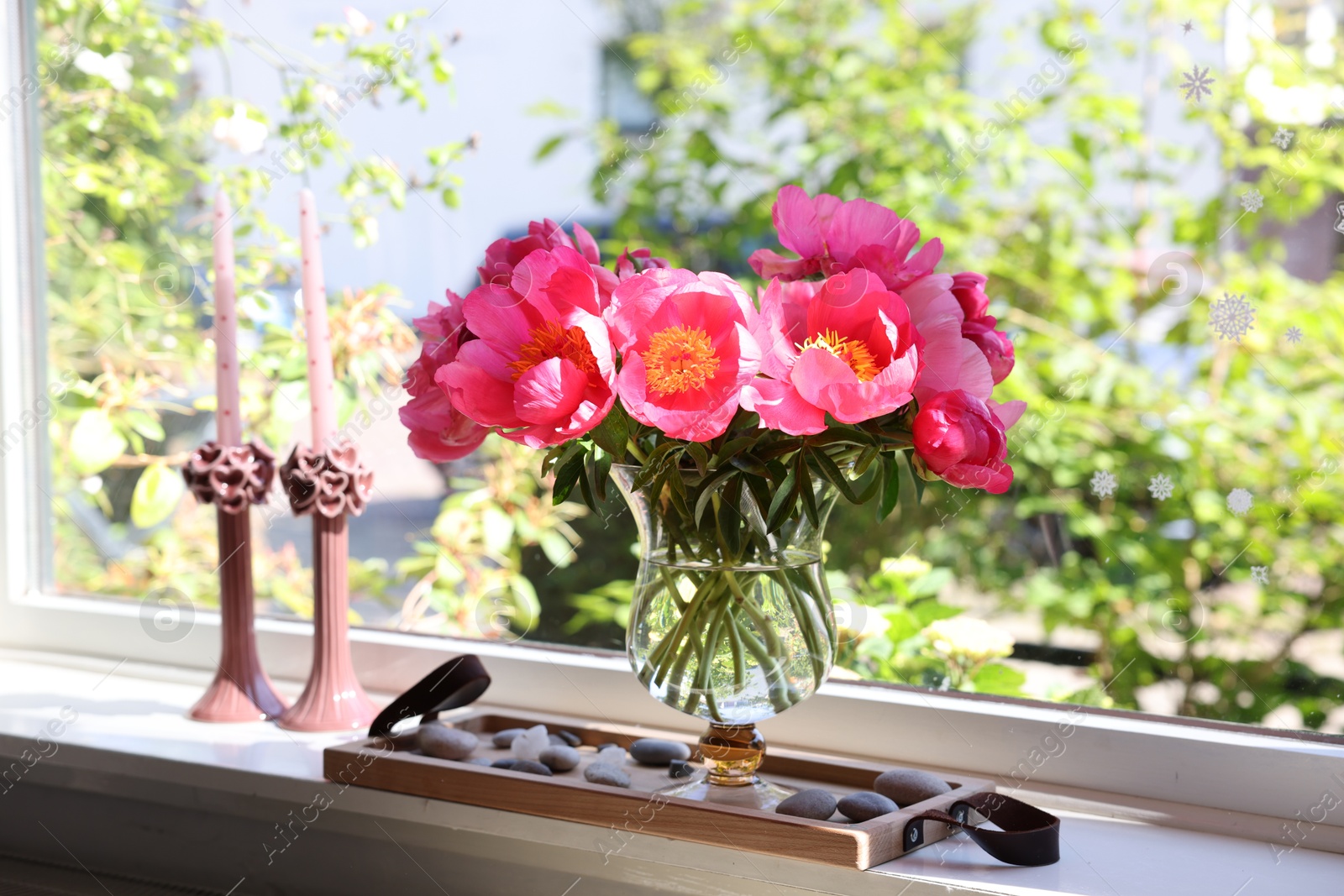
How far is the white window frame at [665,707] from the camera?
814 millimetres

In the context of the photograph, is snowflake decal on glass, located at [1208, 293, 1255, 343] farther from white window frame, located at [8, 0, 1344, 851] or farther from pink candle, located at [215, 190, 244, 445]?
pink candle, located at [215, 190, 244, 445]

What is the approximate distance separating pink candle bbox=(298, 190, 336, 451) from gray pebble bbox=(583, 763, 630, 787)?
0.36 meters

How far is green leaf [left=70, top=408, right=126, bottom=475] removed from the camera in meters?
1.24

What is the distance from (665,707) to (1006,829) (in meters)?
0.33

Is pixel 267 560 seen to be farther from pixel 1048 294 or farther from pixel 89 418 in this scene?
pixel 1048 294

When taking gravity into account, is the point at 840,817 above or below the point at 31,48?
below

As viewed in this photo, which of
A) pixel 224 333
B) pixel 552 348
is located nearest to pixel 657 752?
pixel 552 348

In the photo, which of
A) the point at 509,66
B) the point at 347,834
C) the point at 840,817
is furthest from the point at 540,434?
the point at 509,66

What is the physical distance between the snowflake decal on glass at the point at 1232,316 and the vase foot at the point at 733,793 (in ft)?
1.97

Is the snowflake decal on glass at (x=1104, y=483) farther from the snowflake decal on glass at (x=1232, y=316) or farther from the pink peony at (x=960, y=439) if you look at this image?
the pink peony at (x=960, y=439)

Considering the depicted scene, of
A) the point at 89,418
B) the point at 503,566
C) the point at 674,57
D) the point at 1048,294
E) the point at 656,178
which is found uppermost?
the point at 674,57

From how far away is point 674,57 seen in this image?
1653 mm

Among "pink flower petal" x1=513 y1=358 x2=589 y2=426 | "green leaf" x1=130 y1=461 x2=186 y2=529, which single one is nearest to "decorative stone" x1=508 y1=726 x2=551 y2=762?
"pink flower petal" x1=513 y1=358 x2=589 y2=426

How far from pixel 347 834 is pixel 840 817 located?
15.7 inches
